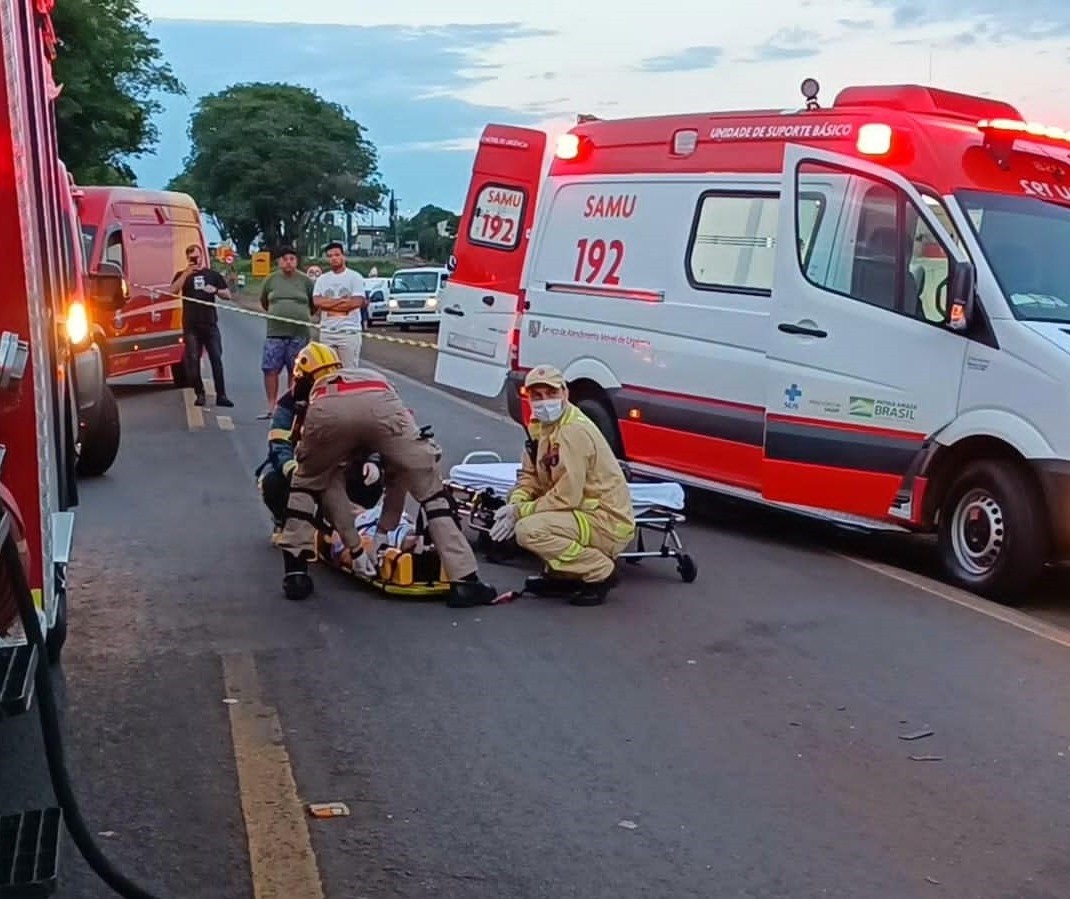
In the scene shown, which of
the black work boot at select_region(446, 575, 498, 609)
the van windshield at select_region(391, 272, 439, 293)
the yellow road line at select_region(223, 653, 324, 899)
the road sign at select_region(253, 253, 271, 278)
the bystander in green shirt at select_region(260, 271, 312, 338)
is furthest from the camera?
the road sign at select_region(253, 253, 271, 278)

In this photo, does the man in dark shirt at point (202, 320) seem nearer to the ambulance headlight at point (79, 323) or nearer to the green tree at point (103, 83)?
the ambulance headlight at point (79, 323)

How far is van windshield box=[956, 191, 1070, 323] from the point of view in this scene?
8.27 metres

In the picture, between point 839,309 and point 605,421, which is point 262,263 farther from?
point 839,309

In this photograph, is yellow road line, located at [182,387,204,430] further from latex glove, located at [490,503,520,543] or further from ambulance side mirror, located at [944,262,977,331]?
ambulance side mirror, located at [944,262,977,331]

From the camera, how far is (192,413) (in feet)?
53.8

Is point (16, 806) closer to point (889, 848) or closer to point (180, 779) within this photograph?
point (180, 779)

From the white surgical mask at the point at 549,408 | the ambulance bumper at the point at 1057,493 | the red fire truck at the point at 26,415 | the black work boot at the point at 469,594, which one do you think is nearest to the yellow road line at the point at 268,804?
the red fire truck at the point at 26,415

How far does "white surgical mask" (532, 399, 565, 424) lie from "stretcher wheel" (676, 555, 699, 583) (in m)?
1.06

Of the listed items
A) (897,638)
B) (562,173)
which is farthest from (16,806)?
(562,173)

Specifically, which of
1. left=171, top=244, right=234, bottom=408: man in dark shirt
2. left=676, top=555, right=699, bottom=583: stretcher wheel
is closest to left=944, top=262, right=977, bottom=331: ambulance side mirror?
left=676, top=555, right=699, bottom=583: stretcher wheel

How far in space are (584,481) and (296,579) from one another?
1.55 metres

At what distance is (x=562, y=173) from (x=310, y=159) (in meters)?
74.1

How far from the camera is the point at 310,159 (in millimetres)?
83062

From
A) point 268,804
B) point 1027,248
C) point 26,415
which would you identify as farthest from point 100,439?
point 26,415
